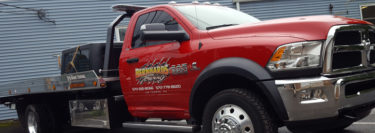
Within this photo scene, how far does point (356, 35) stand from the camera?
367cm

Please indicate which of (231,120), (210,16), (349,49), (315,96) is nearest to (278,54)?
(315,96)

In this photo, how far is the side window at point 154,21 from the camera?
4797 millimetres

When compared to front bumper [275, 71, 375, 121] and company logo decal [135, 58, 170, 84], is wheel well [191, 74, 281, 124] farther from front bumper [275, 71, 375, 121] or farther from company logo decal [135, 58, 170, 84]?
company logo decal [135, 58, 170, 84]

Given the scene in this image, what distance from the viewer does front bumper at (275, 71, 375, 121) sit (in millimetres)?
3311

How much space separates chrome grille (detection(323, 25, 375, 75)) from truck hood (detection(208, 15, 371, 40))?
0.25ft

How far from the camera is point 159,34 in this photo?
4.14m

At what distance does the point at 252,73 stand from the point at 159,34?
113 cm

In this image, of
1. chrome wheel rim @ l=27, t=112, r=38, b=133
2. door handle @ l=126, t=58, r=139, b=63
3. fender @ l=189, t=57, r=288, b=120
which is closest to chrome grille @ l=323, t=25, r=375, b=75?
fender @ l=189, t=57, r=288, b=120

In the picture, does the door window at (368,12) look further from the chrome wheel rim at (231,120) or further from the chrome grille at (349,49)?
the chrome wheel rim at (231,120)

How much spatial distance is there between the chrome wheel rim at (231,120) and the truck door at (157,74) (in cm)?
60

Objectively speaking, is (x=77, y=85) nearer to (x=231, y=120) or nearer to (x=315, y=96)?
(x=231, y=120)

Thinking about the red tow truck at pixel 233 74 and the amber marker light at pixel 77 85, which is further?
the amber marker light at pixel 77 85

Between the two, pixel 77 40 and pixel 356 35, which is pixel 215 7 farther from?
pixel 77 40

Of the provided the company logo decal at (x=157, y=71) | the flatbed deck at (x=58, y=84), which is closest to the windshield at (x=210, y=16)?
the company logo decal at (x=157, y=71)
